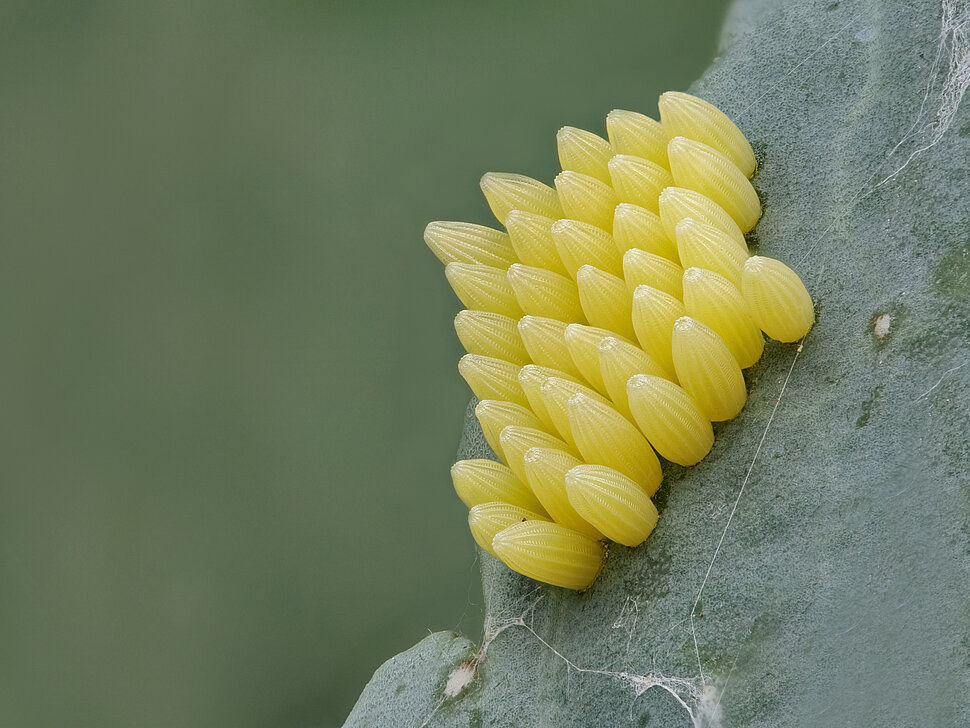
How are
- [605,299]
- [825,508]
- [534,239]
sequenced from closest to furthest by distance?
[825,508] < [605,299] < [534,239]

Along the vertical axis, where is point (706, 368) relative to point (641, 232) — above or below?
below

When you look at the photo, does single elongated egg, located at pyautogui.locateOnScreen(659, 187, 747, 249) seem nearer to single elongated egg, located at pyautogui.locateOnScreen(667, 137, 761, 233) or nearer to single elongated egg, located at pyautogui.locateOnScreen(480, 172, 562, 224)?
single elongated egg, located at pyautogui.locateOnScreen(667, 137, 761, 233)

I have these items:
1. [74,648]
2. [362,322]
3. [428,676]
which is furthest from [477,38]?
[74,648]

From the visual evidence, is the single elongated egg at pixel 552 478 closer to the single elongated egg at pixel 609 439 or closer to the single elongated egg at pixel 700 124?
the single elongated egg at pixel 609 439

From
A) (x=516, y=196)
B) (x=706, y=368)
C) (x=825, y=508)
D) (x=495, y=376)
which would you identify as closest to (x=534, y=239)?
(x=516, y=196)

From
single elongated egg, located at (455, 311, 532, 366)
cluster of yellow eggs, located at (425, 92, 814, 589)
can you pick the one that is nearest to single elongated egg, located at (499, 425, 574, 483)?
cluster of yellow eggs, located at (425, 92, 814, 589)

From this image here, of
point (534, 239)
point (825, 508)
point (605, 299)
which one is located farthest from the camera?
point (534, 239)

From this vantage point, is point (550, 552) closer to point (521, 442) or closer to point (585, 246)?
point (521, 442)
